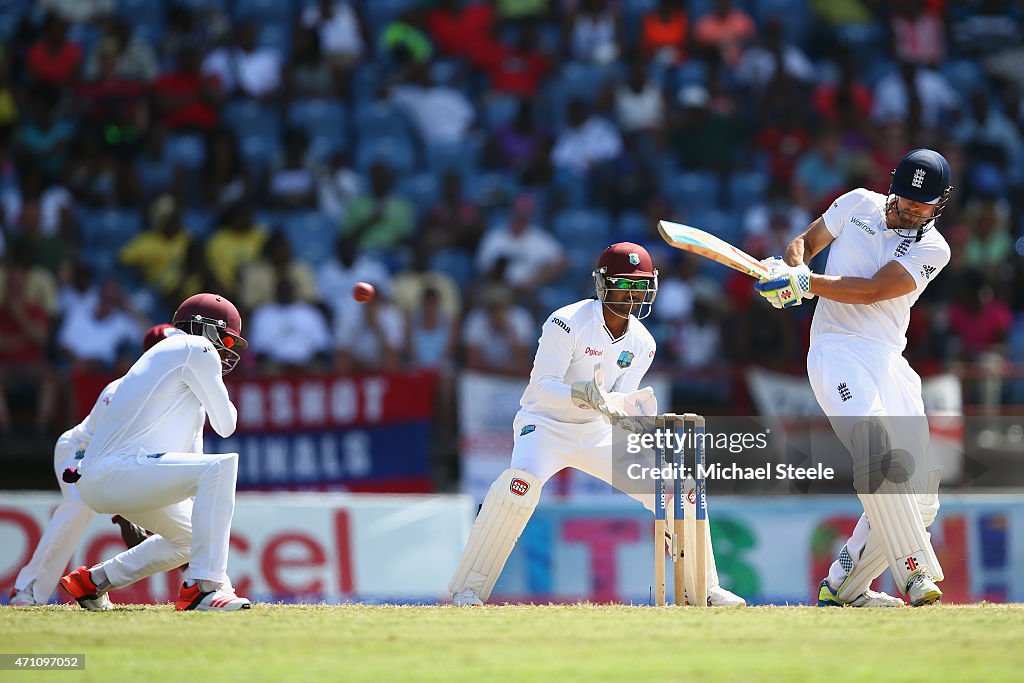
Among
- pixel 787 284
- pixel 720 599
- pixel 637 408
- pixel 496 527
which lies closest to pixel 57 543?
pixel 496 527

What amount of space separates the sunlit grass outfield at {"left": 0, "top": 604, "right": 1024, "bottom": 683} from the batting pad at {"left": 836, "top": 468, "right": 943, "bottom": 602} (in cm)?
44

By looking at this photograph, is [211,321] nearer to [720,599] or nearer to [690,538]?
[690,538]

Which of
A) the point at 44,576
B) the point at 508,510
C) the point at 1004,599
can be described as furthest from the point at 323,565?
the point at 1004,599

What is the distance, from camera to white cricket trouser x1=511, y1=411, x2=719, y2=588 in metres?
7.83

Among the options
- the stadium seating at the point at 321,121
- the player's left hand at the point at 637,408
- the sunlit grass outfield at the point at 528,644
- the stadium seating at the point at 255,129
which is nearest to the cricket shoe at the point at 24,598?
the sunlit grass outfield at the point at 528,644

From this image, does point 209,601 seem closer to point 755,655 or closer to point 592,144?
point 755,655

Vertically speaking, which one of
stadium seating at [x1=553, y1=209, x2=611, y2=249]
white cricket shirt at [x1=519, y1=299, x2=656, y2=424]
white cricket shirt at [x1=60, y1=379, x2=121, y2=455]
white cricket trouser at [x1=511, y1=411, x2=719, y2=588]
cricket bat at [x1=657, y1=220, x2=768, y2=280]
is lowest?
white cricket trouser at [x1=511, y1=411, x2=719, y2=588]

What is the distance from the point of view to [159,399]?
718cm

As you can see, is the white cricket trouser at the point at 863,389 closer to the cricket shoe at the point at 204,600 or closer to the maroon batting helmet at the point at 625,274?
the maroon batting helmet at the point at 625,274

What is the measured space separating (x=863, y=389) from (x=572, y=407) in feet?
4.82

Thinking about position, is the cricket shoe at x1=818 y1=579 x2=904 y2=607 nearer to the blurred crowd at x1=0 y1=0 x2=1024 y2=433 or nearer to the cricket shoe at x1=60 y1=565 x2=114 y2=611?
the cricket shoe at x1=60 y1=565 x2=114 y2=611

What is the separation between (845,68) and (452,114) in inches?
160

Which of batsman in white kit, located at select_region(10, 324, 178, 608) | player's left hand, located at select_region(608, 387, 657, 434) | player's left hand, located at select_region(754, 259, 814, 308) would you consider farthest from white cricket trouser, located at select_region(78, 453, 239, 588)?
player's left hand, located at select_region(754, 259, 814, 308)

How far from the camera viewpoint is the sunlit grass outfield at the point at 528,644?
17.8 feet
